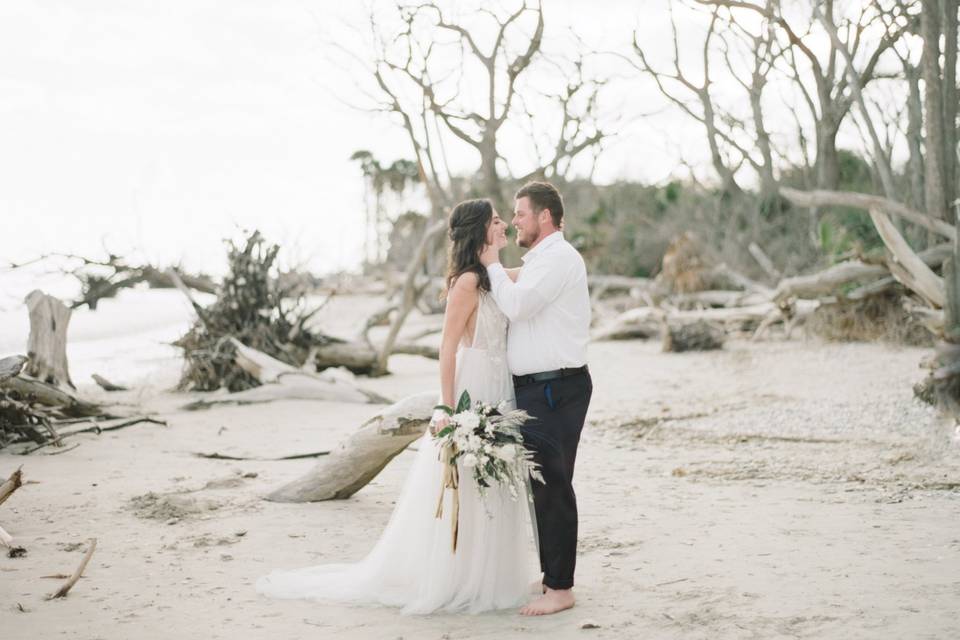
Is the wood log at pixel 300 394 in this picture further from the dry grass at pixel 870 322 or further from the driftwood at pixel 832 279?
the dry grass at pixel 870 322

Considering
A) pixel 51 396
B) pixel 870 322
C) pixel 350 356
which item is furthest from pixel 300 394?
pixel 870 322

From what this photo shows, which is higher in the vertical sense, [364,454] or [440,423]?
[440,423]

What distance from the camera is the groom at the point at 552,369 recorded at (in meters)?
4.56

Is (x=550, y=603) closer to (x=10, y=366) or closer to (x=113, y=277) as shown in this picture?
(x=10, y=366)

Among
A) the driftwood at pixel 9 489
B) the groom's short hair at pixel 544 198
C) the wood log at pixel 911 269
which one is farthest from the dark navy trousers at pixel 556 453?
the wood log at pixel 911 269

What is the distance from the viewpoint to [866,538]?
5.47 meters

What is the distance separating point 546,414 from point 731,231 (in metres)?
23.9

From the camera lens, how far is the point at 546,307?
15.1 feet

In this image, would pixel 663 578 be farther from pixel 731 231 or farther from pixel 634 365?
pixel 731 231

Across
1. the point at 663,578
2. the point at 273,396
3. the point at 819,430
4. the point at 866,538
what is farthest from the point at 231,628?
the point at 273,396

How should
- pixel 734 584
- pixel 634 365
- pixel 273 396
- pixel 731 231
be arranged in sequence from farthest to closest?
pixel 731 231 → pixel 634 365 → pixel 273 396 → pixel 734 584

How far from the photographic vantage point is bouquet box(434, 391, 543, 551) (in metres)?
4.37

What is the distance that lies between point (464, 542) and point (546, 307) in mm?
1166

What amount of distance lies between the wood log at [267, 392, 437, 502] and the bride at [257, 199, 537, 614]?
1.48 m
